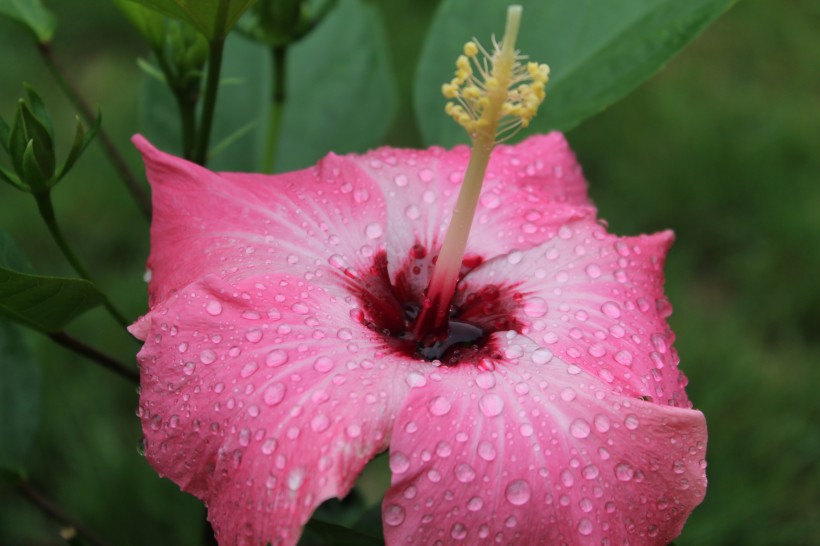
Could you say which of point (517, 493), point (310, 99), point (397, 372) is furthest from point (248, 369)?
point (310, 99)

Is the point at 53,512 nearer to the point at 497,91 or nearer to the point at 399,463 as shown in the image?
the point at 399,463

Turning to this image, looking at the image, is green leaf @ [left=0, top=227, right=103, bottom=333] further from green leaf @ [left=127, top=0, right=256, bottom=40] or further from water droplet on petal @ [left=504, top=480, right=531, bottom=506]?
water droplet on petal @ [left=504, top=480, right=531, bottom=506]

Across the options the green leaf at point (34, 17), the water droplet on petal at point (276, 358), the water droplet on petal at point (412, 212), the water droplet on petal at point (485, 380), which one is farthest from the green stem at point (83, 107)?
the water droplet on petal at point (485, 380)

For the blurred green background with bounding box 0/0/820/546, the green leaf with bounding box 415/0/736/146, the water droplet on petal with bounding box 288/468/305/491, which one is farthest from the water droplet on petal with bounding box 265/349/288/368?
the blurred green background with bounding box 0/0/820/546

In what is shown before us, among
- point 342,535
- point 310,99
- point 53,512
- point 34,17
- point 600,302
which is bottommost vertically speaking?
point 53,512

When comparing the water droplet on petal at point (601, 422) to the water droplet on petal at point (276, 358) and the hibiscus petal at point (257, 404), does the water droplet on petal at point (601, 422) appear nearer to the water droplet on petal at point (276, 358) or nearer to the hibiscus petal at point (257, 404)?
the hibiscus petal at point (257, 404)

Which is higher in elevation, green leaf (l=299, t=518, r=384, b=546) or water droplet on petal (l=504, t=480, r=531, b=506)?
water droplet on petal (l=504, t=480, r=531, b=506)
